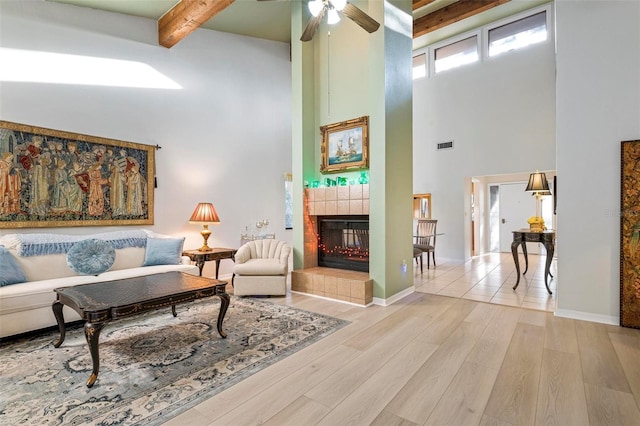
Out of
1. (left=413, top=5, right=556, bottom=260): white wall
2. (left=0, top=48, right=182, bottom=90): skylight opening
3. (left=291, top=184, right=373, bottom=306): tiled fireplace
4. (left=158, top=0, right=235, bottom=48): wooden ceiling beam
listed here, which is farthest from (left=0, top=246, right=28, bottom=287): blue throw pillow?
(left=413, top=5, right=556, bottom=260): white wall

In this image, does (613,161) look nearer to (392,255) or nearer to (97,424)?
(392,255)

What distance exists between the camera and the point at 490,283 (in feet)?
16.1

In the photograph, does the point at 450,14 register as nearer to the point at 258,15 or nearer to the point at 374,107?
the point at 258,15

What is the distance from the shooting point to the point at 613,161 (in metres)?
3.06

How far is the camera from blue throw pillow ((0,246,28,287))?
2.97 m

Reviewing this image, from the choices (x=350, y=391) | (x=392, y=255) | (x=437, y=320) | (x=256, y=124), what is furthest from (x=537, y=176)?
(x=256, y=124)

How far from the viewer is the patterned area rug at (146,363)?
1.83m

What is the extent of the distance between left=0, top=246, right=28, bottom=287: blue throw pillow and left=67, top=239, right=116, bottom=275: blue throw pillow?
1.27 ft

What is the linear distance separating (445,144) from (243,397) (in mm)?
7188

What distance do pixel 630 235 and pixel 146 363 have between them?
4.40 metres

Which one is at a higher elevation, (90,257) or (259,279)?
(90,257)

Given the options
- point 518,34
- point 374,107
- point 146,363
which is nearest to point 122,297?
point 146,363

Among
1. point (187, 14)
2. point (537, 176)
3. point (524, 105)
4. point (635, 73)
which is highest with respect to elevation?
point (187, 14)

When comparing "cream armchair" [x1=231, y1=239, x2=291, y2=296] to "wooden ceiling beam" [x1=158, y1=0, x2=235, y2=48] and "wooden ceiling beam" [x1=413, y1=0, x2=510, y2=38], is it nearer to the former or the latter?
"wooden ceiling beam" [x1=158, y1=0, x2=235, y2=48]
